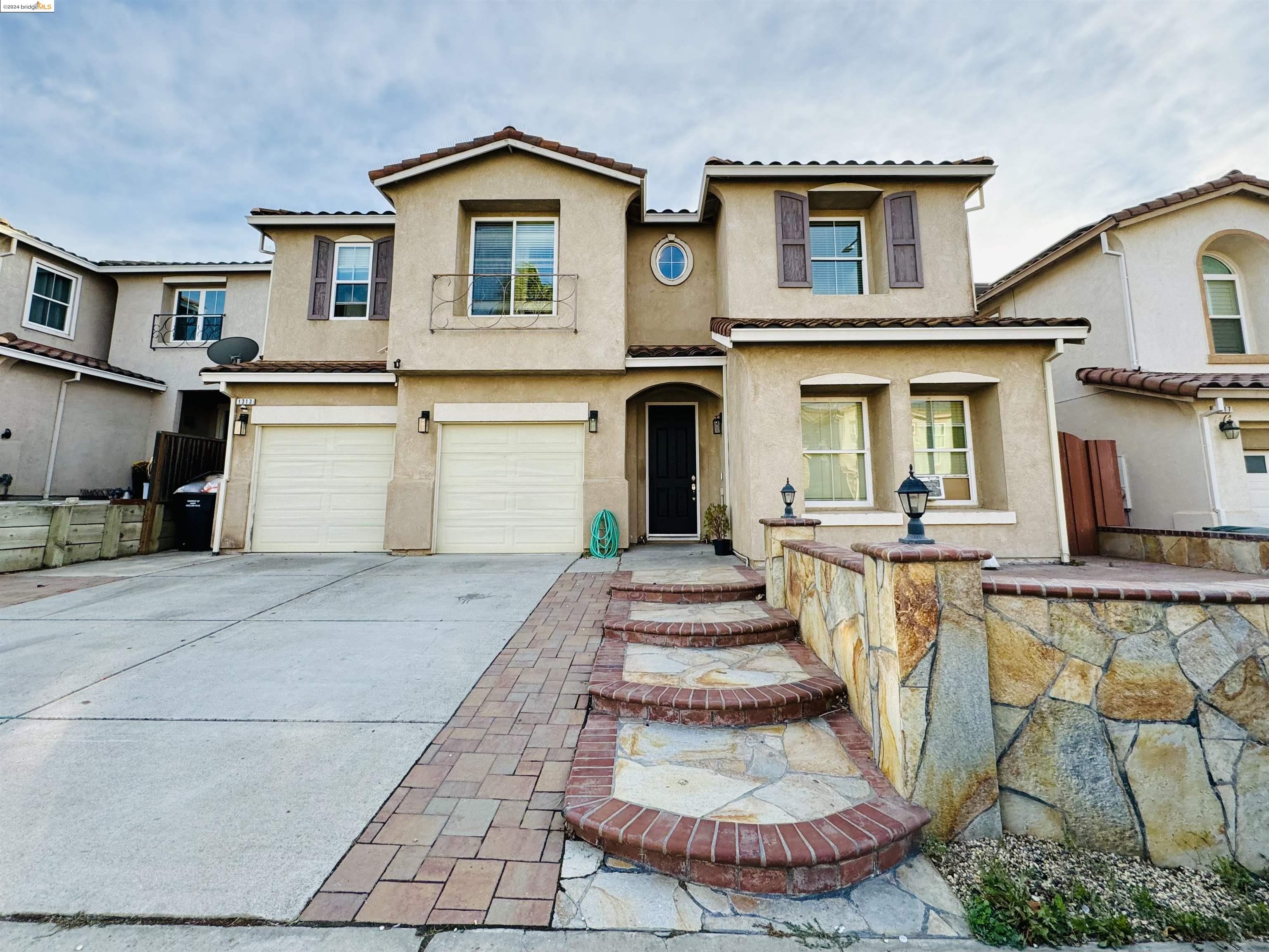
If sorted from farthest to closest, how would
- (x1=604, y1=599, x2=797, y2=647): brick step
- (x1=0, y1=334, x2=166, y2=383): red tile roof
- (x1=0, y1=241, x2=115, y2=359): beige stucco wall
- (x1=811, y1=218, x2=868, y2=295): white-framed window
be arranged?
(x1=0, y1=241, x2=115, y2=359): beige stucco wall → (x1=0, y1=334, x2=166, y2=383): red tile roof → (x1=811, y1=218, x2=868, y2=295): white-framed window → (x1=604, y1=599, x2=797, y2=647): brick step

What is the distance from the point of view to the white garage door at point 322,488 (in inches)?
351

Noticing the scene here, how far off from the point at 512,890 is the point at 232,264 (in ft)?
48.6

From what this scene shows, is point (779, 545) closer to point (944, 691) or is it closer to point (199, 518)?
point (944, 691)

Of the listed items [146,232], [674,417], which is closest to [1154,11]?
[674,417]

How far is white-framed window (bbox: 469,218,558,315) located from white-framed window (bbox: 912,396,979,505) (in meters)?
6.31

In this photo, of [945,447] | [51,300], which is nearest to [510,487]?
[945,447]

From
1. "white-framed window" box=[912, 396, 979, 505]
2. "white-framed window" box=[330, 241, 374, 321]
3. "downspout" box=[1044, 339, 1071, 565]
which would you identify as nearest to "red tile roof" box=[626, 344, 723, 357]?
"white-framed window" box=[912, 396, 979, 505]

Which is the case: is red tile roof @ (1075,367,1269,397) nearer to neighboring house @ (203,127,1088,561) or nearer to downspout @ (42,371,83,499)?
neighboring house @ (203,127,1088,561)

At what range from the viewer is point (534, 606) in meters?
5.28

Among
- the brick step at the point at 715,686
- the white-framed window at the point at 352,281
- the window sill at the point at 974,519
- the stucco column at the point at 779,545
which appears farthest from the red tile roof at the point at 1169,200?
the white-framed window at the point at 352,281

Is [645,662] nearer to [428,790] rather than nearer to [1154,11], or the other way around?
[428,790]

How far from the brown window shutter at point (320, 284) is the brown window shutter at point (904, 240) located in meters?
10.5

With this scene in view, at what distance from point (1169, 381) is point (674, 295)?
A: 825cm

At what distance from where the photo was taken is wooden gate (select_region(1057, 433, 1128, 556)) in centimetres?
785
